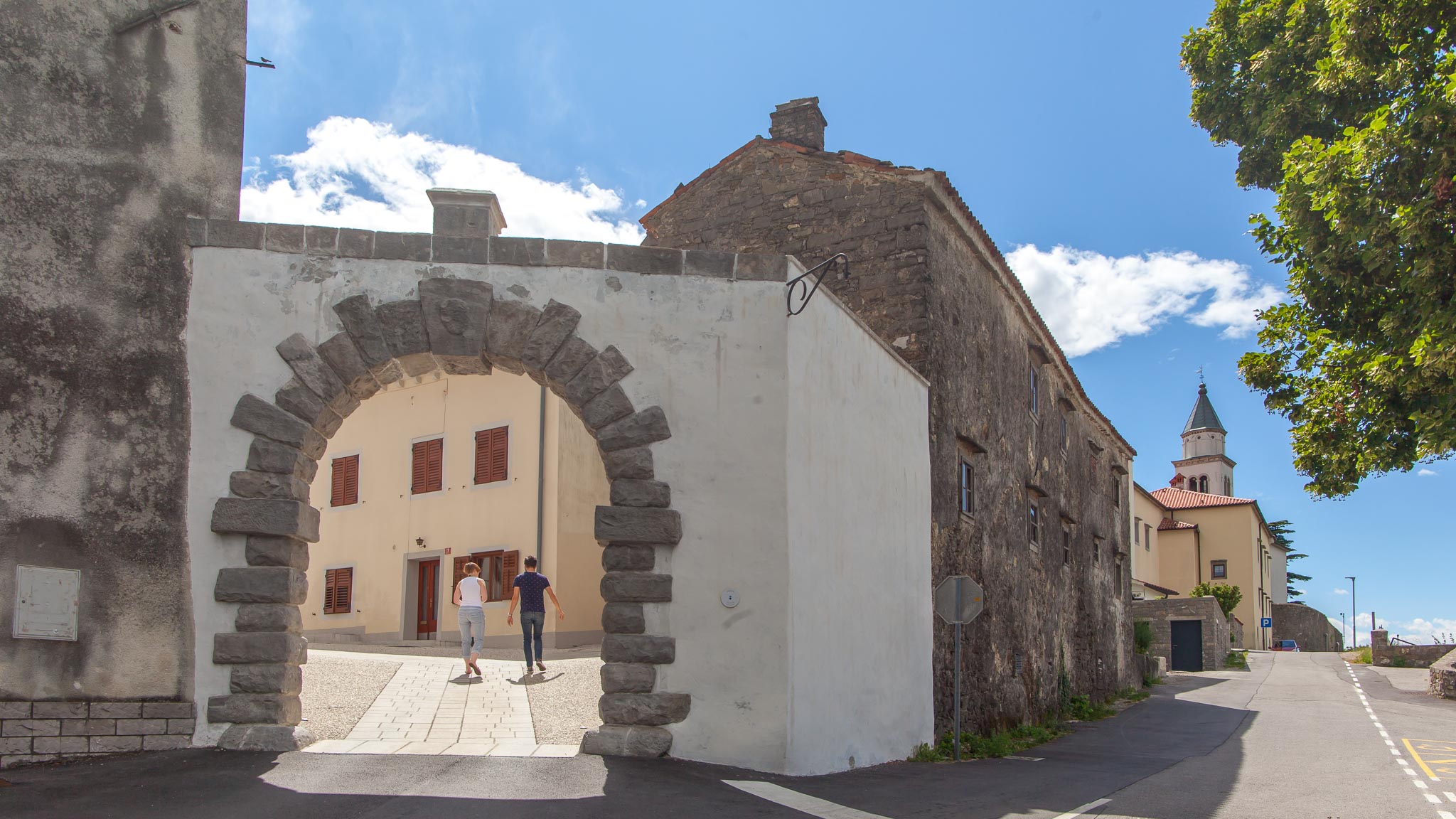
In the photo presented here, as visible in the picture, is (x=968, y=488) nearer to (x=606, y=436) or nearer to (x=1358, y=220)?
(x=1358, y=220)

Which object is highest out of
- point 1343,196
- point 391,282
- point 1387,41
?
point 1387,41

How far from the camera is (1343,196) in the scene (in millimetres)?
12586

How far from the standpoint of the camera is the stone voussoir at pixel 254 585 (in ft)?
29.3

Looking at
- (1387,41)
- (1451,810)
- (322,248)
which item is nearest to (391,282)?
(322,248)

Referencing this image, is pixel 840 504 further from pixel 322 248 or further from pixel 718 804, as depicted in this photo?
pixel 322 248

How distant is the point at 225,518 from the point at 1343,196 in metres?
11.5

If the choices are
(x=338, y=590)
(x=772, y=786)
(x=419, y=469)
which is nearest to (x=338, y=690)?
(x=772, y=786)

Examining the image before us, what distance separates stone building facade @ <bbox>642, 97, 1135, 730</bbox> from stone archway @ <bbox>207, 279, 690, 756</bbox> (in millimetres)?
3111

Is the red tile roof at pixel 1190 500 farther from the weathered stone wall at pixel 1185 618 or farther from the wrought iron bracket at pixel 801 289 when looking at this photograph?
the wrought iron bracket at pixel 801 289

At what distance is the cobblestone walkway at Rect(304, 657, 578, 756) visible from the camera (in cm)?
898

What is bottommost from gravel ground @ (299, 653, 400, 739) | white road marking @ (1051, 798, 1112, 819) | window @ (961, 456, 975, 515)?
white road marking @ (1051, 798, 1112, 819)

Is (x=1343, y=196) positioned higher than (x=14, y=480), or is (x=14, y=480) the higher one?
(x=1343, y=196)

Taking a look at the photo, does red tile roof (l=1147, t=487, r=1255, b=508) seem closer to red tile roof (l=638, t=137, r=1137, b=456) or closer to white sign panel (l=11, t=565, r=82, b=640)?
red tile roof (l=638, t=137, r=1137, b=456)

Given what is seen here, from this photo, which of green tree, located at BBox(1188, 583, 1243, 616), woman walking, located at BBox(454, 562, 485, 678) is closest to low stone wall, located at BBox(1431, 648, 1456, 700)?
woman walking, located at BBox(454, 562, 485, 678)
